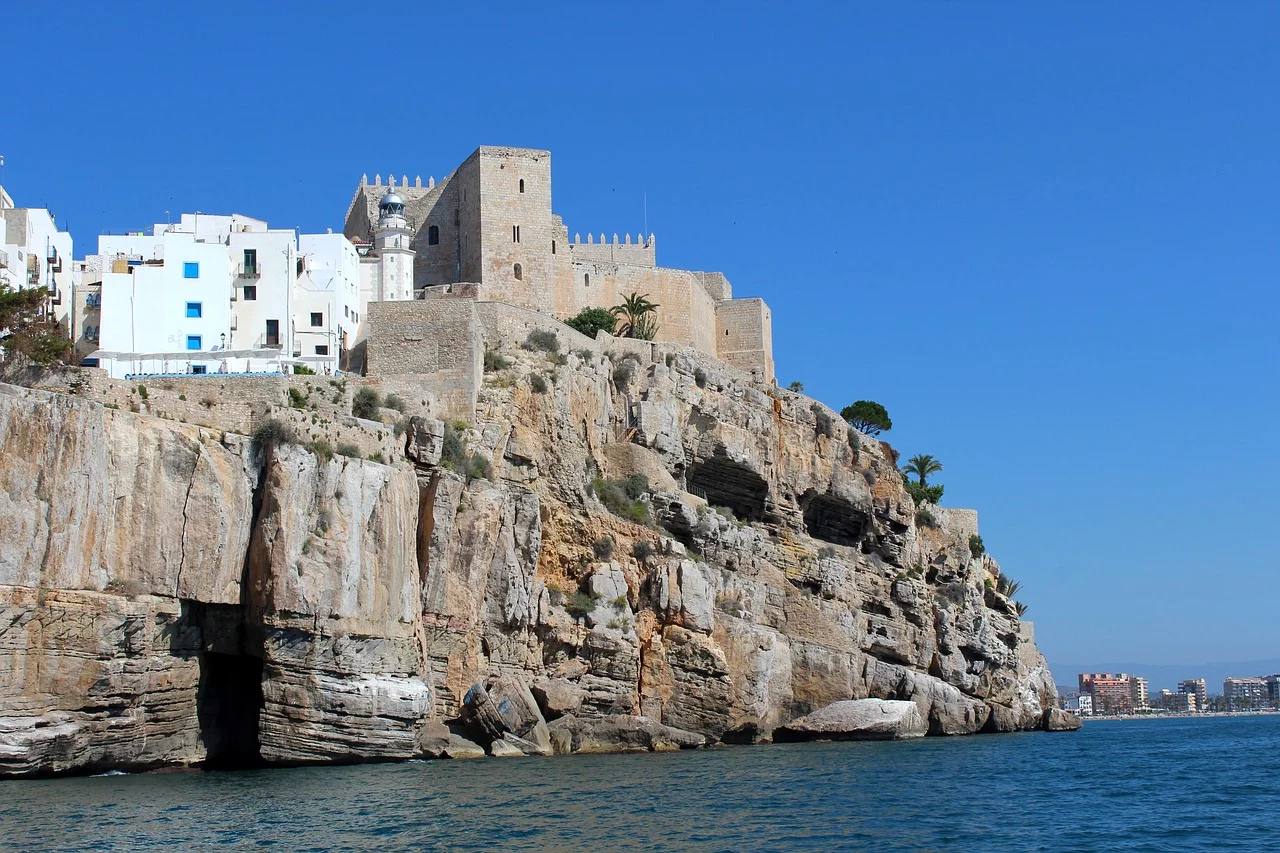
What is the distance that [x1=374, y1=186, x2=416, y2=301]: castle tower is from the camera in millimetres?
50281

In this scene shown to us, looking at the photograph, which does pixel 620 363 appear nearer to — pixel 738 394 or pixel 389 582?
pixel 738 394

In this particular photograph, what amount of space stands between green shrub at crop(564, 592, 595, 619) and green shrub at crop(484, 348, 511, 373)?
750 cm

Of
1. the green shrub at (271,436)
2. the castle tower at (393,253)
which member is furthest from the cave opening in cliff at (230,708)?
the castle tower at (393,253)

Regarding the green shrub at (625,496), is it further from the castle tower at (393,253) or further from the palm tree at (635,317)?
the palm tree at (635,317)

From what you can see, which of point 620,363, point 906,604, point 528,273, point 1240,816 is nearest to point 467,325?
point 620,363

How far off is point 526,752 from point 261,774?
7165 millimetres

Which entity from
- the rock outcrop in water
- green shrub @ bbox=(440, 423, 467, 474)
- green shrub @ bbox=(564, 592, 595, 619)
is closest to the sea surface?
the rock outcrop in water

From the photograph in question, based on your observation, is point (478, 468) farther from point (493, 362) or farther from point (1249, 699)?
point (1249, 699)

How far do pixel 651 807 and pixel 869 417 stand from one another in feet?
149

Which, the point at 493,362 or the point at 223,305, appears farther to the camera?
the point at 493,362

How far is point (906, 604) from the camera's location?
5322 cm

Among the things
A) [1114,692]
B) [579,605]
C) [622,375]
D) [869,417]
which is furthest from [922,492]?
[1114,692]

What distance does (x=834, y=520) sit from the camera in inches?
2271

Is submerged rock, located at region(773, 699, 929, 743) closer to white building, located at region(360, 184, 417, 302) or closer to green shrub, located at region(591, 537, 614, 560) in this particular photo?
green shrub, located at region(591, 537, 614, 560)
